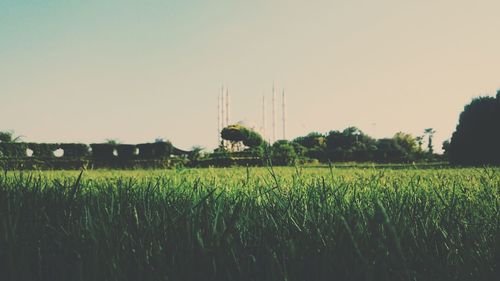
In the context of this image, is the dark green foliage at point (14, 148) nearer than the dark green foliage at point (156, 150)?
Yes

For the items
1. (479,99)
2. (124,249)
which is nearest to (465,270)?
(124,249)

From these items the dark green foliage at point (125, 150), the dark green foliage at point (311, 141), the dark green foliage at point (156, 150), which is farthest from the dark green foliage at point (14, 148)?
the dark green foliage at point (311, 141)

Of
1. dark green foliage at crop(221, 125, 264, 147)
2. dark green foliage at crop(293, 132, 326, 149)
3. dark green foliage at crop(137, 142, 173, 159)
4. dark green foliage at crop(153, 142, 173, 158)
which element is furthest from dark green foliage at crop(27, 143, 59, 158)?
dark green foliage at crop(293, 132, 326, 149)

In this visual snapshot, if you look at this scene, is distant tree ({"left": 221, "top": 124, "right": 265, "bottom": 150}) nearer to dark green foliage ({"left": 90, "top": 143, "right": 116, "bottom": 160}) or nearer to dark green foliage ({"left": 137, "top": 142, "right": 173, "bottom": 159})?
dark green foliage ({"left": 137, "top": 142, "right": 173, "bottom": 159})

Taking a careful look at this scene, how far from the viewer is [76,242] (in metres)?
1.46

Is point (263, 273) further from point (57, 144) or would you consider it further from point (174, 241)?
point (57, 144)

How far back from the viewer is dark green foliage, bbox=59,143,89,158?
3305 cm

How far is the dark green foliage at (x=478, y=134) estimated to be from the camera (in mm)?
20047

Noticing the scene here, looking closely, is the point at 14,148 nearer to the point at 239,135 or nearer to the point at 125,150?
the point at 125,150

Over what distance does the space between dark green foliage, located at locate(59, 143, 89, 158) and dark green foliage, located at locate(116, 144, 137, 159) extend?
490cm

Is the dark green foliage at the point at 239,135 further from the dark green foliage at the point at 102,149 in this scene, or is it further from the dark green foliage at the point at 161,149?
the dark green foliage at the point at 102,149

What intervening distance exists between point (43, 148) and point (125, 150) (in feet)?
26.1

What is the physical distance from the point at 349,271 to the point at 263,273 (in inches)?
11.5

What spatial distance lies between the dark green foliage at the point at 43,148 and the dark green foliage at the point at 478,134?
30.4 m
